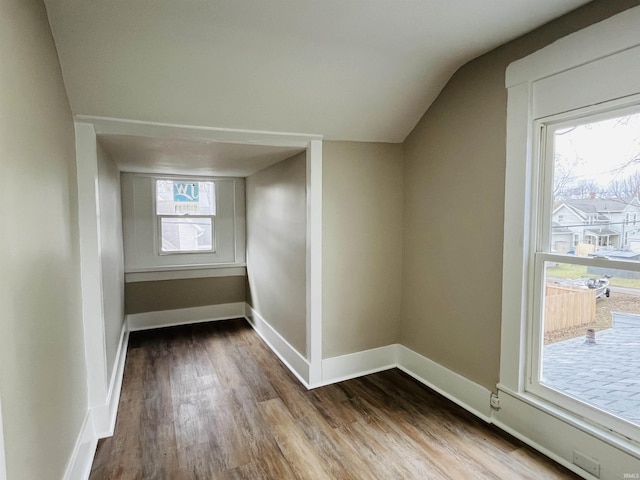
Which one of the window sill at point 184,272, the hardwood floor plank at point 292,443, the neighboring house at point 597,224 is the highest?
the neighboring house at point 597,224

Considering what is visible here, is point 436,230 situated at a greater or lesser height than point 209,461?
greater

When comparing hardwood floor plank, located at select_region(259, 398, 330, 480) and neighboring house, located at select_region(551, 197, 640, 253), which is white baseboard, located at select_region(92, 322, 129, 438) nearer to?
hardwood floor plank, located at select_region(259, 398, 330, 480)

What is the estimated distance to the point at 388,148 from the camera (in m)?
3.01

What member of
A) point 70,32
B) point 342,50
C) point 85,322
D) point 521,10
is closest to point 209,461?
point 85,322

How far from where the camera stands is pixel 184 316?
4.51 m

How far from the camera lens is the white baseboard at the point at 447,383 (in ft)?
7.74

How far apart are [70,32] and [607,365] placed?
10.0 ft

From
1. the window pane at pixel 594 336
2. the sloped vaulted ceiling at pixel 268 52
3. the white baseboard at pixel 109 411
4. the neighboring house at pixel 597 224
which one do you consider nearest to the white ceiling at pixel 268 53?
the sloped vaulted ceiling at pixel 268 52

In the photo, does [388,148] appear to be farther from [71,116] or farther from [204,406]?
[204,406]

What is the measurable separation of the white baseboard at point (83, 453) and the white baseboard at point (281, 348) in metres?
1.44

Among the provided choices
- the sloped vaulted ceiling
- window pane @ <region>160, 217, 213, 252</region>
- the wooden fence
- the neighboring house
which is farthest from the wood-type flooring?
the sloped vaulted ceiling

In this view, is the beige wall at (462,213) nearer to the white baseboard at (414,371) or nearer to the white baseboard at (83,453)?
the white baseboard at (414,371)

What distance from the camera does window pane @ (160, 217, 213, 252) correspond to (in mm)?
4414

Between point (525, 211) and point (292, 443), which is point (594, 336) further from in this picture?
point (292, 443)
